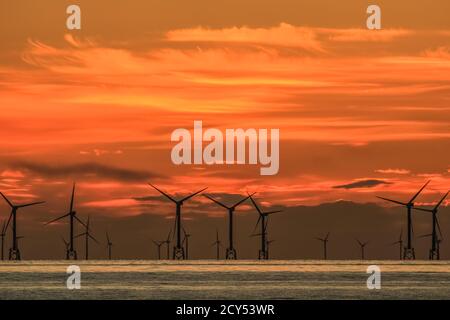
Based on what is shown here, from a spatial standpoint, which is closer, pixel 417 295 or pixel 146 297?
pixel 146 297

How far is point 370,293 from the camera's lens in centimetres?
19162
